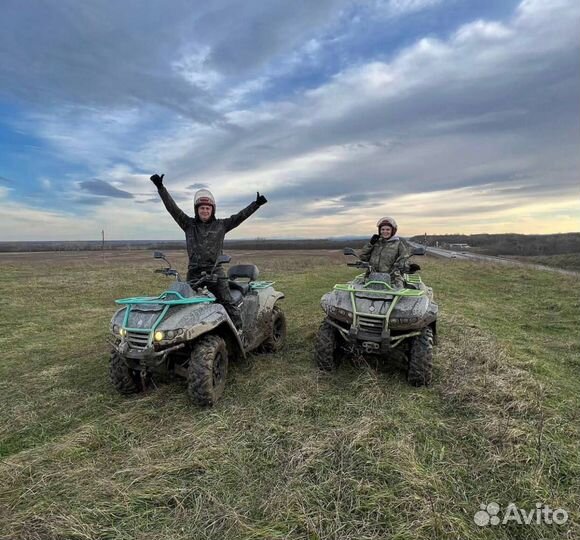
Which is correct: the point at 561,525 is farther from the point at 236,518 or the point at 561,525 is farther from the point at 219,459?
the point at 219,459

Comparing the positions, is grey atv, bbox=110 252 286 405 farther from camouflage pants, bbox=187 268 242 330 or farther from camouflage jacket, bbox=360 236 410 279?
camouflage jacket, bbox=360 236 410 279

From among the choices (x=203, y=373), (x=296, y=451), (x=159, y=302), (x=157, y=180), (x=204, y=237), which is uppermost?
(x=157, y=180)

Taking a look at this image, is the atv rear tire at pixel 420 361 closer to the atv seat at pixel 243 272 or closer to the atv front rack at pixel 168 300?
the atv seat at pixel 243 272

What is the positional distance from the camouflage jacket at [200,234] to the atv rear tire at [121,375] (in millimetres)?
1333

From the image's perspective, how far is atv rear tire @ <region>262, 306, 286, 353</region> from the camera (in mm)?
5992

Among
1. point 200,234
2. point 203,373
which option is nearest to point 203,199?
point 200,234

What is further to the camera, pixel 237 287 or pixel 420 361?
pixel 237 287

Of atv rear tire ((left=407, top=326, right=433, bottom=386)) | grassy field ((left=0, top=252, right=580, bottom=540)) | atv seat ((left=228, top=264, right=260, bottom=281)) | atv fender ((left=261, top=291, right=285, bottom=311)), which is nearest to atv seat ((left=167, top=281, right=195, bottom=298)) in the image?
grassy field ((left=0, top=252, right=580, bottom=540))

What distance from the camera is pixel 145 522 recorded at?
2494mm

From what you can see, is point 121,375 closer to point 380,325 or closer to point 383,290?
point 380,325

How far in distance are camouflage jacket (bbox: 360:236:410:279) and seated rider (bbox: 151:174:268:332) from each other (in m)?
2.21

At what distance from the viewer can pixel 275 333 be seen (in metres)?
6.25

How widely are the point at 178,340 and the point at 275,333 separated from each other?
8.72ft

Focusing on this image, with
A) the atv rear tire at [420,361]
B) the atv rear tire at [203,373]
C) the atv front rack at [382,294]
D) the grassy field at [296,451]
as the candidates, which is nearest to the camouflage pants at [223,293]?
the atv rear tire at [203,373]
